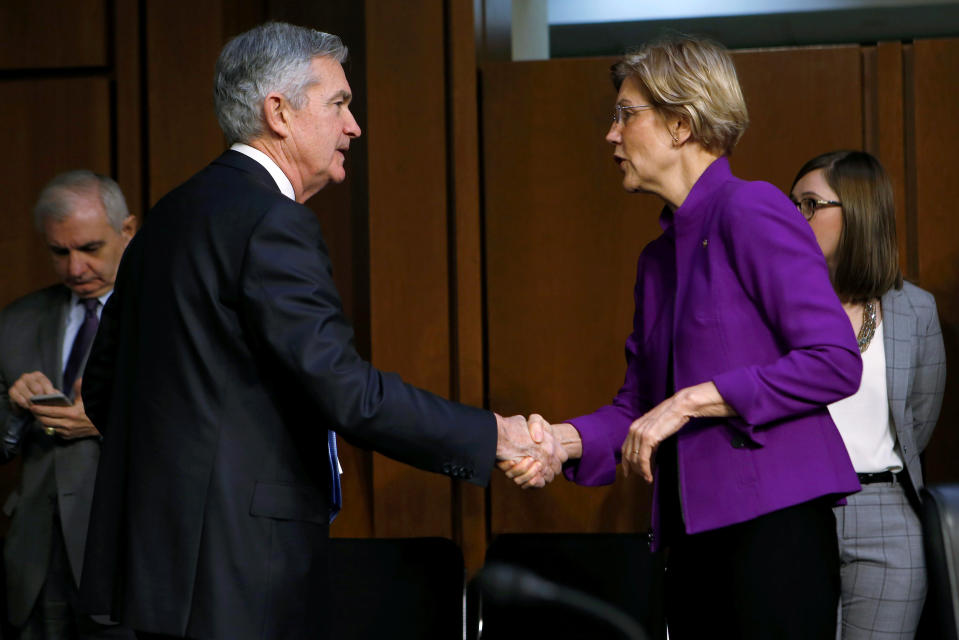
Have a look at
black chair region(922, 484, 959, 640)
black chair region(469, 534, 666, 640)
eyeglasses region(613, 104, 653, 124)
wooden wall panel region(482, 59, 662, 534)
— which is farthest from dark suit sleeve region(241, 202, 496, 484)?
wooden wall panel region(482, 59, 662, 534)

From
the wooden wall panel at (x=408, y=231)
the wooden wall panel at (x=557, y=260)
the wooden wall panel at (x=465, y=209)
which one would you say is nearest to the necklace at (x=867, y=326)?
the wooden wall panel at (x=557, y=260)

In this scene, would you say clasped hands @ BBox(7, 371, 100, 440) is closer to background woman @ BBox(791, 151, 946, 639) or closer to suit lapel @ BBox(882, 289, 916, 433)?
background woman @ BBox(791, 151, 946, 639)

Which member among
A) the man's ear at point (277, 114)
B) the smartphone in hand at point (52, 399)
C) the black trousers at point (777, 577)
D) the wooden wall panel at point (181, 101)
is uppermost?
the wooden wall panel at point (181, 101)

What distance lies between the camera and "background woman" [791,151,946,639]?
2.84 meters

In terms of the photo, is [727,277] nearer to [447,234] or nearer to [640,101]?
[640,101]

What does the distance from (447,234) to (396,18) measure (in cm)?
75

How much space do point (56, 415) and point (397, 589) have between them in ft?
3.68

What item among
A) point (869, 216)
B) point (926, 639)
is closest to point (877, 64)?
point (869, 216)

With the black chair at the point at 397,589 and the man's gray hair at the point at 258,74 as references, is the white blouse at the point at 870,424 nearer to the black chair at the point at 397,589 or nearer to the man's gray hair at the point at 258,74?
the black chair at the point at 397,589

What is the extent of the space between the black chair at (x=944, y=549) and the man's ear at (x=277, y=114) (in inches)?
59.0

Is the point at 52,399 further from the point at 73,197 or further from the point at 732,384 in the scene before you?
the point at 732,384

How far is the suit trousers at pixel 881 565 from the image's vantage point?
2.82 m

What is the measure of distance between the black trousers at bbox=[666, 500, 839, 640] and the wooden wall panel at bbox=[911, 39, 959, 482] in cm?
173

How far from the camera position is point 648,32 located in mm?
6633
